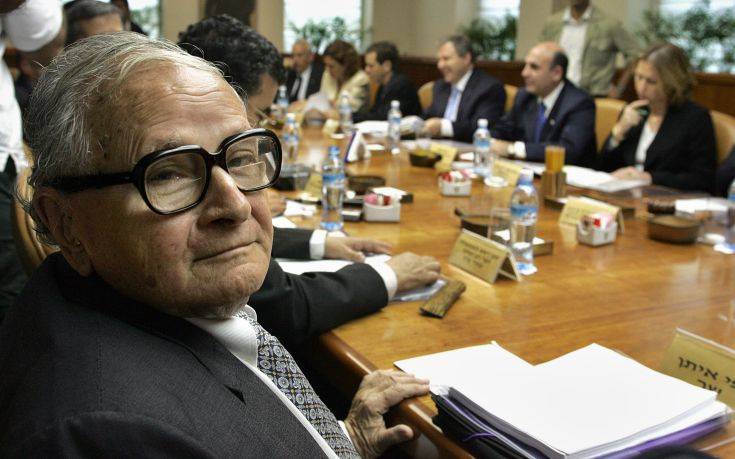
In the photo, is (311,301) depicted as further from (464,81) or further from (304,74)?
(304,74)

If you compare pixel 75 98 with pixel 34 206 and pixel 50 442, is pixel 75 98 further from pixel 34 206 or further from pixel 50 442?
pixel 50 442

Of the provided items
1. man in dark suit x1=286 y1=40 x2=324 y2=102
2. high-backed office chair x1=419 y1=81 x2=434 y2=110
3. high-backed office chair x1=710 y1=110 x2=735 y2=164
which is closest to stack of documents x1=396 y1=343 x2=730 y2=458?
high-backed office chair x1=710 y1=110 x2=735 y2=164

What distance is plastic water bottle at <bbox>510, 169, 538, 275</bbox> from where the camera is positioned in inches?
83.2

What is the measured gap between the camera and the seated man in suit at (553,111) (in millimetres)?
4367

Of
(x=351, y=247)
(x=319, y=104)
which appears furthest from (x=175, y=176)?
(x=319, y=104)

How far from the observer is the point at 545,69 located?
4.61 meters

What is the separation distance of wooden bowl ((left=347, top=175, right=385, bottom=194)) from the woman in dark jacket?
123 cm

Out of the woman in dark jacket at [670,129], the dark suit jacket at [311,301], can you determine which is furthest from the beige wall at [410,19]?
the dark suit jacket at [311,301]

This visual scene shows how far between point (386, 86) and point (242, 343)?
19.0ft

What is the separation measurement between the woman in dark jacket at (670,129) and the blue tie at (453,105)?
5.96 feet

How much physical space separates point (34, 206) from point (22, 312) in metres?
0.15

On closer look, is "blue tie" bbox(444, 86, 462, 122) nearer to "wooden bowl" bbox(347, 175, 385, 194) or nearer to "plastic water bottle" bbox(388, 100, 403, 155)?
"plastic water bottle" bbox(388, 100, 403, 155)

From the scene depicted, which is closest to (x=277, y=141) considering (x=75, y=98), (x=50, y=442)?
(x=75, y=98)

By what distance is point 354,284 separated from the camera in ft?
5.66
